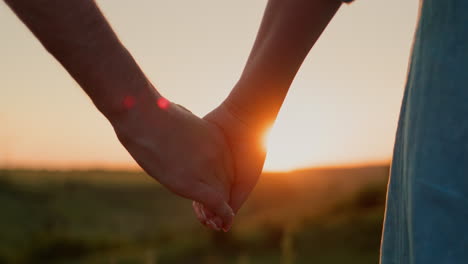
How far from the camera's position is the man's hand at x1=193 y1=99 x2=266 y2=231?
4.50ft

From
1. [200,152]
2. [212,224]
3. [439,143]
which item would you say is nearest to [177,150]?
[200,152]

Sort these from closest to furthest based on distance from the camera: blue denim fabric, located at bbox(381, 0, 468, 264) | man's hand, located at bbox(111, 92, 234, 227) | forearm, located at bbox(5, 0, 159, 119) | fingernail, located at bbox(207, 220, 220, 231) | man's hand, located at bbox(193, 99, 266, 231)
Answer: blue denim fabric, located at bbox(381, 0, 468, 264), forearm, located at bbox(5, 0, 159, 119), man's hand, located at bbox(111, 92, 234, 227), fingernail, located at bbox(207, 220, 220, 231), man's hand, located at bbox(193, 99, 266, 231)

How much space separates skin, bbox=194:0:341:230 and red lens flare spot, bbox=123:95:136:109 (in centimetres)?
31

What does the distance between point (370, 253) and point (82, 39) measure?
8.14 m

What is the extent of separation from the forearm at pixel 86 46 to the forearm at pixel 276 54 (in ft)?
1.02

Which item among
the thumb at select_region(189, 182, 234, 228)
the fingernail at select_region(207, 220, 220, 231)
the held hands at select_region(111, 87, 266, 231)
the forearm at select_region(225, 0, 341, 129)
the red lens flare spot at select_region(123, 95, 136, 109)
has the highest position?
the forearm at select_region(225, 0, 341, 129)

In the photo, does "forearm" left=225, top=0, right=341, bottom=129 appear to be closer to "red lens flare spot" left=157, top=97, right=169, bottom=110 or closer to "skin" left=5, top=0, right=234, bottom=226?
"skin" left=5, top=0, right=234, bottom=226

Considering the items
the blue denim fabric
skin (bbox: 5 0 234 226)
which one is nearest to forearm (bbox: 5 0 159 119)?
skin (bbox: 5 0 234 226)

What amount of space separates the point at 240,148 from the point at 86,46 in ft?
1.66

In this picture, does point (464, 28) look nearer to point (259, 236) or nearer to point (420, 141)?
point (420, 141)

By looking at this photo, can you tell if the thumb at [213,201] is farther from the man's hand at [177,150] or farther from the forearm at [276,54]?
the forearm at [276,54]

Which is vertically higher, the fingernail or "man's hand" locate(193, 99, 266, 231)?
"man's hand" locate(193, 99, 266, 231)

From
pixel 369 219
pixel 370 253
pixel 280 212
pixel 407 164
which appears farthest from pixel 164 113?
pixel 280 212

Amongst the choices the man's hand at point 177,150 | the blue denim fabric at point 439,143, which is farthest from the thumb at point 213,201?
the blue denim fabric at point 439,143
